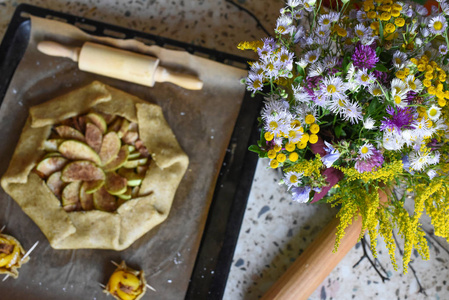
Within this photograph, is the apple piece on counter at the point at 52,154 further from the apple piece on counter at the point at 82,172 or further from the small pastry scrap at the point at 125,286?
the small pastry scrap at the point at 125,286

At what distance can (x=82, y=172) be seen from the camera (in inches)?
56.2

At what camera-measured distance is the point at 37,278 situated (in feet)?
4.62

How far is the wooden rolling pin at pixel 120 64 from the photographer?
4.62ft

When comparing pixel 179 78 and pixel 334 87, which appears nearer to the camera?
pixel 334 87

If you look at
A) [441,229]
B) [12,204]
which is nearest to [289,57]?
[441,229]

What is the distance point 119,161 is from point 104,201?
0.49 ft

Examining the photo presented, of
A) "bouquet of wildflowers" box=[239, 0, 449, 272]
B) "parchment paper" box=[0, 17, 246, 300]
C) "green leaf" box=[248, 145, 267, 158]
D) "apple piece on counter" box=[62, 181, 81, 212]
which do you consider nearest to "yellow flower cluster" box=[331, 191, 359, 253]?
"bouquet of wildflowers" box=[239, 0, 449, 272]

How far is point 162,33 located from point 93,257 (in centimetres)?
88

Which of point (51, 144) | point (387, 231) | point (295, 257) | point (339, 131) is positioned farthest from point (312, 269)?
point (51, 144)

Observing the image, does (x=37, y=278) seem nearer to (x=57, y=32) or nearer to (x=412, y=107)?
(x=57, y=32)

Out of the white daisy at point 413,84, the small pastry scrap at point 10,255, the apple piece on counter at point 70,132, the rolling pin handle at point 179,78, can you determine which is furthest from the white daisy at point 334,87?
the small pastry scrap at point 10,255

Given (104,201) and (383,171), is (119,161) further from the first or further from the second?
(383,171)

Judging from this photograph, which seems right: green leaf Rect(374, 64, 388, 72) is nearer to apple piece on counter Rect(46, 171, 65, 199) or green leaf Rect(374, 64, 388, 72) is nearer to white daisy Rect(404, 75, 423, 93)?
white daisy Rect(404, 75, 423, 93)

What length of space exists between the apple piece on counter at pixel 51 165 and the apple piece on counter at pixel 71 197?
0.25 feet
